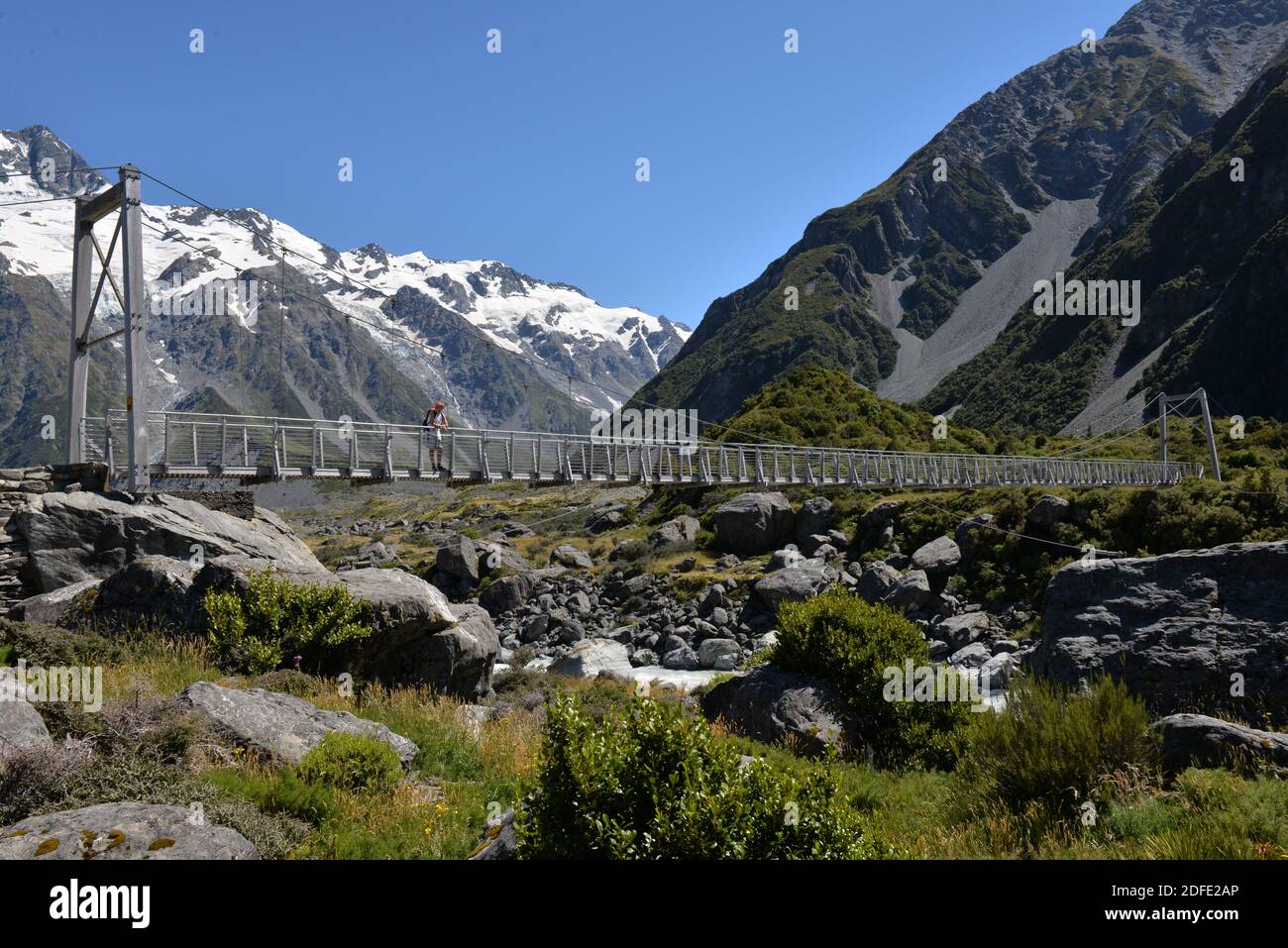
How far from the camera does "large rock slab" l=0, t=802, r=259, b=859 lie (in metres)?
3.72

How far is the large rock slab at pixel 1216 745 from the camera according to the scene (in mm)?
5410

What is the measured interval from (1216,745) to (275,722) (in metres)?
6.67

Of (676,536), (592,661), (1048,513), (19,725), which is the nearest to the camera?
(19,725)

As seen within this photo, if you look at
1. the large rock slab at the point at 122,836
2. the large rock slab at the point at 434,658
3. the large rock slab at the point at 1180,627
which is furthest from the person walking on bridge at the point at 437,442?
the large rock slab at the point at 122,836

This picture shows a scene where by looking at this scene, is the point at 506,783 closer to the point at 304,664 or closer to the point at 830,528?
the point at 304,664

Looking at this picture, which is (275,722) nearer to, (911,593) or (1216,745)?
(1216,745)

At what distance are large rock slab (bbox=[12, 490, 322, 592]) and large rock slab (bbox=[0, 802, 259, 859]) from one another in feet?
24.6

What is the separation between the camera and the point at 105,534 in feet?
38.1

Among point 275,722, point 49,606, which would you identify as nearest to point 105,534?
point 49,606

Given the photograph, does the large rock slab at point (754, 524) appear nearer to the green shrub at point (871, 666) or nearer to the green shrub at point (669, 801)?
the green shrub at point (871, 666)

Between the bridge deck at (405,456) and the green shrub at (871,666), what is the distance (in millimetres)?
9871

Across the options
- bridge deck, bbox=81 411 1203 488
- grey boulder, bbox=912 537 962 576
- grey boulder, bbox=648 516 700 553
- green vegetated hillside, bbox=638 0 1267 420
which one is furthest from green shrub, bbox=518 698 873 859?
green vegetated hillside, bbox=638 0 1267 420

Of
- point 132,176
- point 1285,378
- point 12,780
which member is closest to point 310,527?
point 132,176
